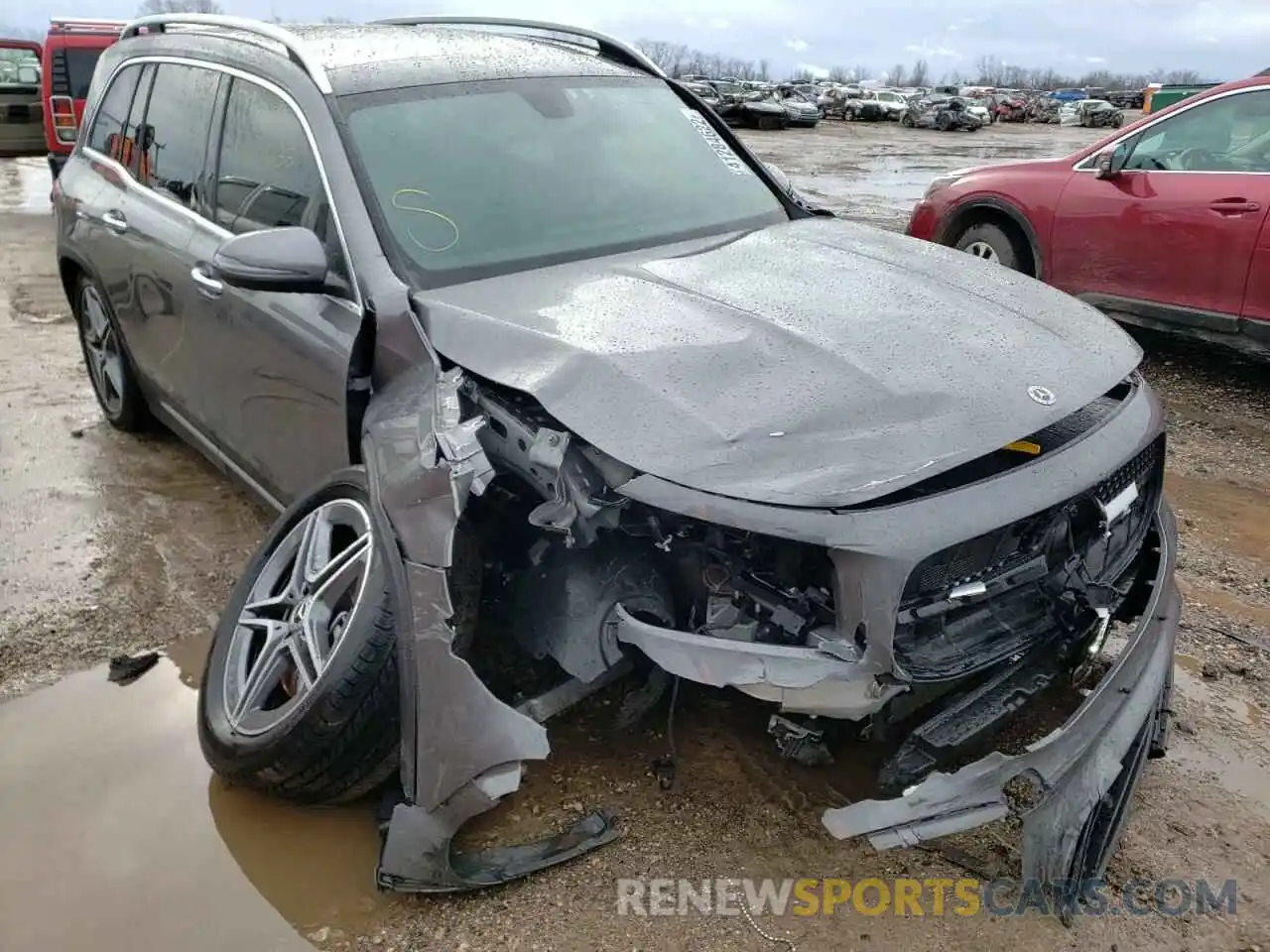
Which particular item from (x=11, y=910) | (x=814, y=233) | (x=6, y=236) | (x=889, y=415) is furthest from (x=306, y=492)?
(x=6, y=236)

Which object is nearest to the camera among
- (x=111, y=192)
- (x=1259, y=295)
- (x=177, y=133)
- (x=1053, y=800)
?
(x=1053, y=800)

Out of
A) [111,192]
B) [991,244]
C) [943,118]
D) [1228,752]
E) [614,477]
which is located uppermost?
[943,118]

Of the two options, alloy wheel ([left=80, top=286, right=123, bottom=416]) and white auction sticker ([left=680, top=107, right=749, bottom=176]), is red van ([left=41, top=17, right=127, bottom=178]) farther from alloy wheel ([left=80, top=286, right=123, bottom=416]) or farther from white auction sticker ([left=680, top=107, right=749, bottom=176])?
white auction sticker ([left=680, top=107, right=749, bottom=176])

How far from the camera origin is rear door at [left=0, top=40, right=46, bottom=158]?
1255cm

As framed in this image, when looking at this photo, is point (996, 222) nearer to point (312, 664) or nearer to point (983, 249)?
point (983, 249)

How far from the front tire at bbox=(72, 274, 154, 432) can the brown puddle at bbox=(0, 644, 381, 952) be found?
2012 millimetres

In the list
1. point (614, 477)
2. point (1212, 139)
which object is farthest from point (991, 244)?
point (614, 477)

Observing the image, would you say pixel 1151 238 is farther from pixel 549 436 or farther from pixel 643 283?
pixel 549 436

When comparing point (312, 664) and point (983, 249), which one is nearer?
point (312, 664)

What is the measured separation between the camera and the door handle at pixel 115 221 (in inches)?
162

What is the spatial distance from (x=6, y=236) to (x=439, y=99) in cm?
917

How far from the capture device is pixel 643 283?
2768 millimetres

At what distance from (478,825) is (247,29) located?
9.39ft

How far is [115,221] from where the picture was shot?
4.17 m
